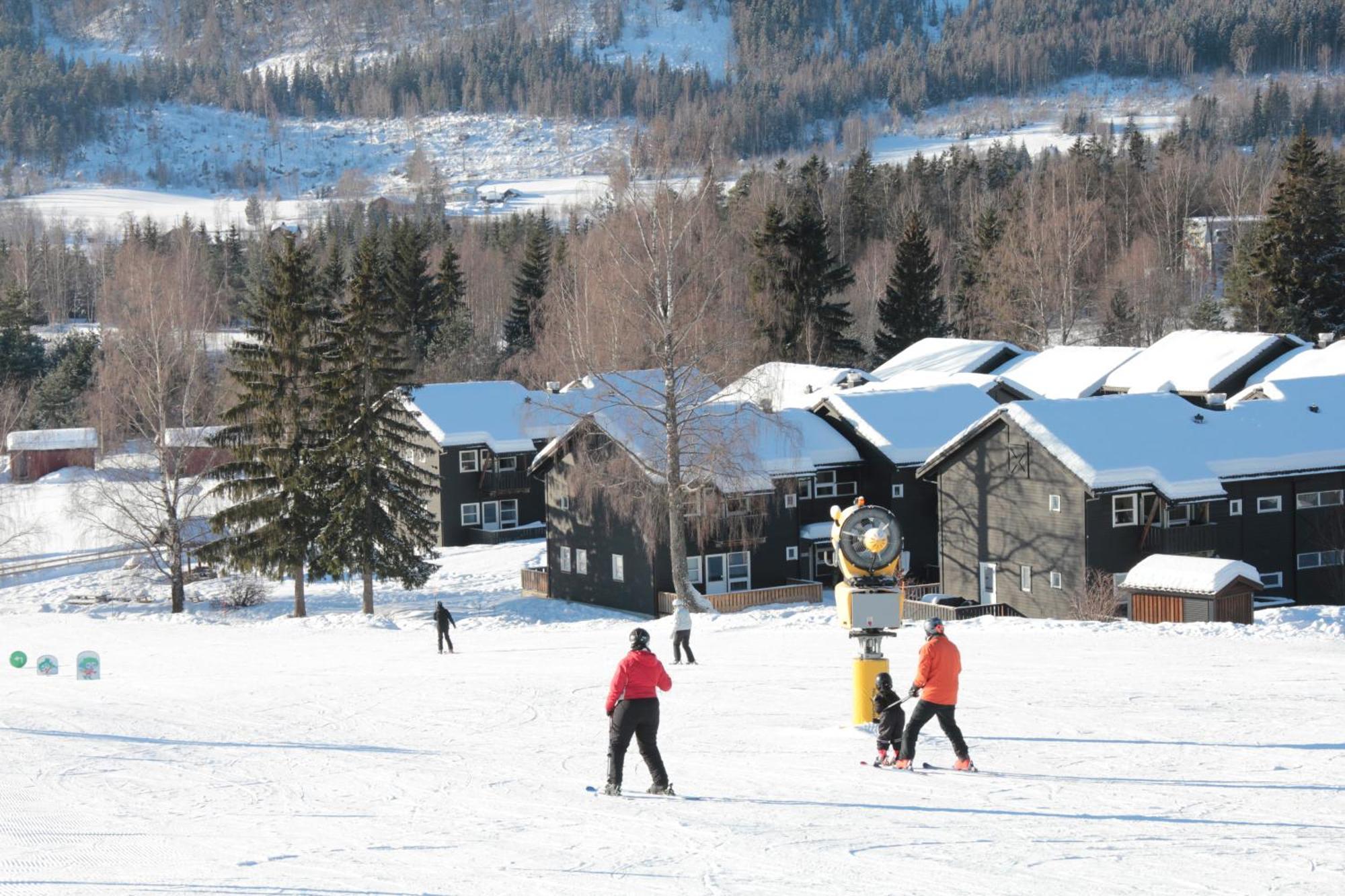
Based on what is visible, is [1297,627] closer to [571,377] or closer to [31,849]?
[31,849]

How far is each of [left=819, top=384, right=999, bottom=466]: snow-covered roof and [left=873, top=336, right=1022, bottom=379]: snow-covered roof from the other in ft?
46.2

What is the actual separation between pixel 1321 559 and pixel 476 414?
30004 mm

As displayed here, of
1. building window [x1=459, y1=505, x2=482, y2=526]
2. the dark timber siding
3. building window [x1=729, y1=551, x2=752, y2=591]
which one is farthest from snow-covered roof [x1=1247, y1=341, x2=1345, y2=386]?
building window [x1=459, y1=505, x2=482, y2=526]

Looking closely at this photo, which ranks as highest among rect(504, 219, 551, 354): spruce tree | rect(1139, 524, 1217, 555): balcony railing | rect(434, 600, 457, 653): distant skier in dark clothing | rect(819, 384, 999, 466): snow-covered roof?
rect(504, 219, 551, 354): spruce tree

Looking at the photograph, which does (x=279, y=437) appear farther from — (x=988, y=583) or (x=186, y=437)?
(x=988, y=583)

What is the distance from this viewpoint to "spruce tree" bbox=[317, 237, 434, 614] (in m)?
43.7

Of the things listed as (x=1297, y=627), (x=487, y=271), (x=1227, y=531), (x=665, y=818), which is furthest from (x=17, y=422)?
(x=665, y=818)

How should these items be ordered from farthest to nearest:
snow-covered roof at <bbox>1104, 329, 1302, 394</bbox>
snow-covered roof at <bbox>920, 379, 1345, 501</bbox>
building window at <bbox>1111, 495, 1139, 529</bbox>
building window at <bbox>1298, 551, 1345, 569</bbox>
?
1. snow-covered roof at <bbox>1104, 329, 1302, 394</bbox>
2. building window at <bbox>1298, 551, 1345, 569</bbox>
3. building window at <bbox>1111, 495, 1139, 529</bbox>
4. snow-covered roof at <bbox>920, 379, 1345, 501</bbox>

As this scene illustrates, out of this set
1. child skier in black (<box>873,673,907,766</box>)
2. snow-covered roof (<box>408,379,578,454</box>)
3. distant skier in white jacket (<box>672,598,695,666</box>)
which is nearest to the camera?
child skier in black (<box>873,673,907,766</box>)

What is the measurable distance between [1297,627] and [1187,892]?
18.3 m

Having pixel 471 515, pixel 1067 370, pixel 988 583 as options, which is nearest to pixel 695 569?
pixel 988 583

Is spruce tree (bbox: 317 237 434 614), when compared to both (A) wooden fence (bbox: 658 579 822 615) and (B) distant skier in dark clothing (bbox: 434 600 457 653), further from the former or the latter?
(B) distant skier in dark clothing (bbox: 434 600 457 653)

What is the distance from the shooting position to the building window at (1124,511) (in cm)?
3678

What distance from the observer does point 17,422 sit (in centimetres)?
7869
